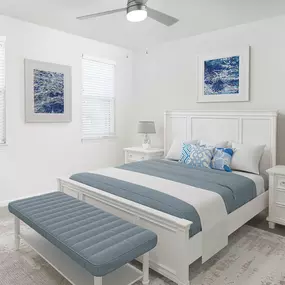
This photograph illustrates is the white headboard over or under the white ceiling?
under

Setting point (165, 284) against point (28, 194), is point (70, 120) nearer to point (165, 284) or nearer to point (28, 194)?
point (28, 194)

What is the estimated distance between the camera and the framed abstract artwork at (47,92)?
4.07m

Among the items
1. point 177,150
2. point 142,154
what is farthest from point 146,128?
point 177,150

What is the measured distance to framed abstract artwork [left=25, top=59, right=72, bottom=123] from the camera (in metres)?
4.07

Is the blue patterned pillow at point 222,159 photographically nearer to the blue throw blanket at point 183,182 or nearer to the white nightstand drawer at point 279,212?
the blue throw blanket at point 183,182

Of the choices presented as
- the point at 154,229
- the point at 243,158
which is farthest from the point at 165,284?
the point at 243,158

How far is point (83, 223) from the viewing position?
2.09m

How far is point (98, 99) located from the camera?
16.5 feet

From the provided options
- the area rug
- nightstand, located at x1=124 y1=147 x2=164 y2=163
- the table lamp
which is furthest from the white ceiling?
the area rug

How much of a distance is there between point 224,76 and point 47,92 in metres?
2.70

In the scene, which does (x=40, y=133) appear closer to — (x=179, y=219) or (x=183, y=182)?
(x=183, y=182)

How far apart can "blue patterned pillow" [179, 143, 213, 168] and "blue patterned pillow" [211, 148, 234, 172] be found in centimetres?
7

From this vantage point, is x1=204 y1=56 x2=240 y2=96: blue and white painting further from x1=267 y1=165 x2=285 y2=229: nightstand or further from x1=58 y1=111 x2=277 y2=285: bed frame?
x1=267 y1=165 x2=285 y2=229: nightstand

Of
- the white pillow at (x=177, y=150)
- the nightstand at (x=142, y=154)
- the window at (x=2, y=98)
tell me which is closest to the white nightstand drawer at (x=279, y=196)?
the white pillow at (x=177, y=150)
